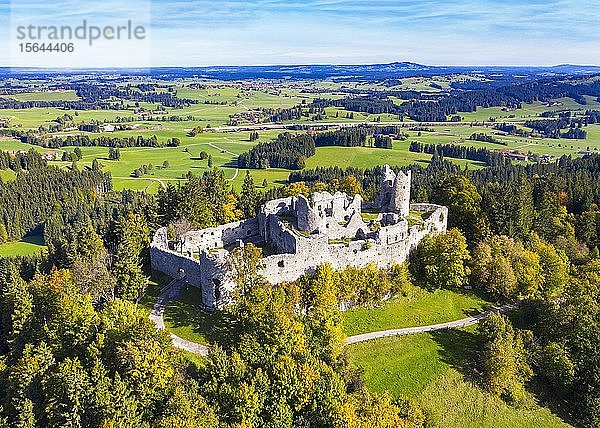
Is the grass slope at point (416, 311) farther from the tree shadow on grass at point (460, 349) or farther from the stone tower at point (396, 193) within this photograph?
the stone tower at point (396, 193)

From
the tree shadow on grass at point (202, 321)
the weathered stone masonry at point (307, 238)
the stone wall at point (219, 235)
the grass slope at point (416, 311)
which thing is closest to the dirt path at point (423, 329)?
the grass slope at point (416, 311)

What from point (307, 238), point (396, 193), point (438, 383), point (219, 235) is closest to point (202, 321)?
point (307, 238)

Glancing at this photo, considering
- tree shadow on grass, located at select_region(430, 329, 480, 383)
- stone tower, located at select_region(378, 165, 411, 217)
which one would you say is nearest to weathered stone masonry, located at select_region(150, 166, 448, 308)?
stone tower, located at select_region(378, 165, 411, 217)

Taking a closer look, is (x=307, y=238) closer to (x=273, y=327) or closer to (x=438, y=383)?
(x=273, y=327)

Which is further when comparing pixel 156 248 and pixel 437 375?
pixel 156 248

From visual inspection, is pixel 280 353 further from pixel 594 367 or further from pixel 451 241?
pixel 594 367

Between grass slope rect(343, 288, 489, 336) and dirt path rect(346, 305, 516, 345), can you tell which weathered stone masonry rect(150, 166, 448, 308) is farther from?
dirt path rect(346, 305, 516, 345)

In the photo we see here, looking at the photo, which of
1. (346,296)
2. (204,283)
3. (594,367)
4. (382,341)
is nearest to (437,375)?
(382,341)
